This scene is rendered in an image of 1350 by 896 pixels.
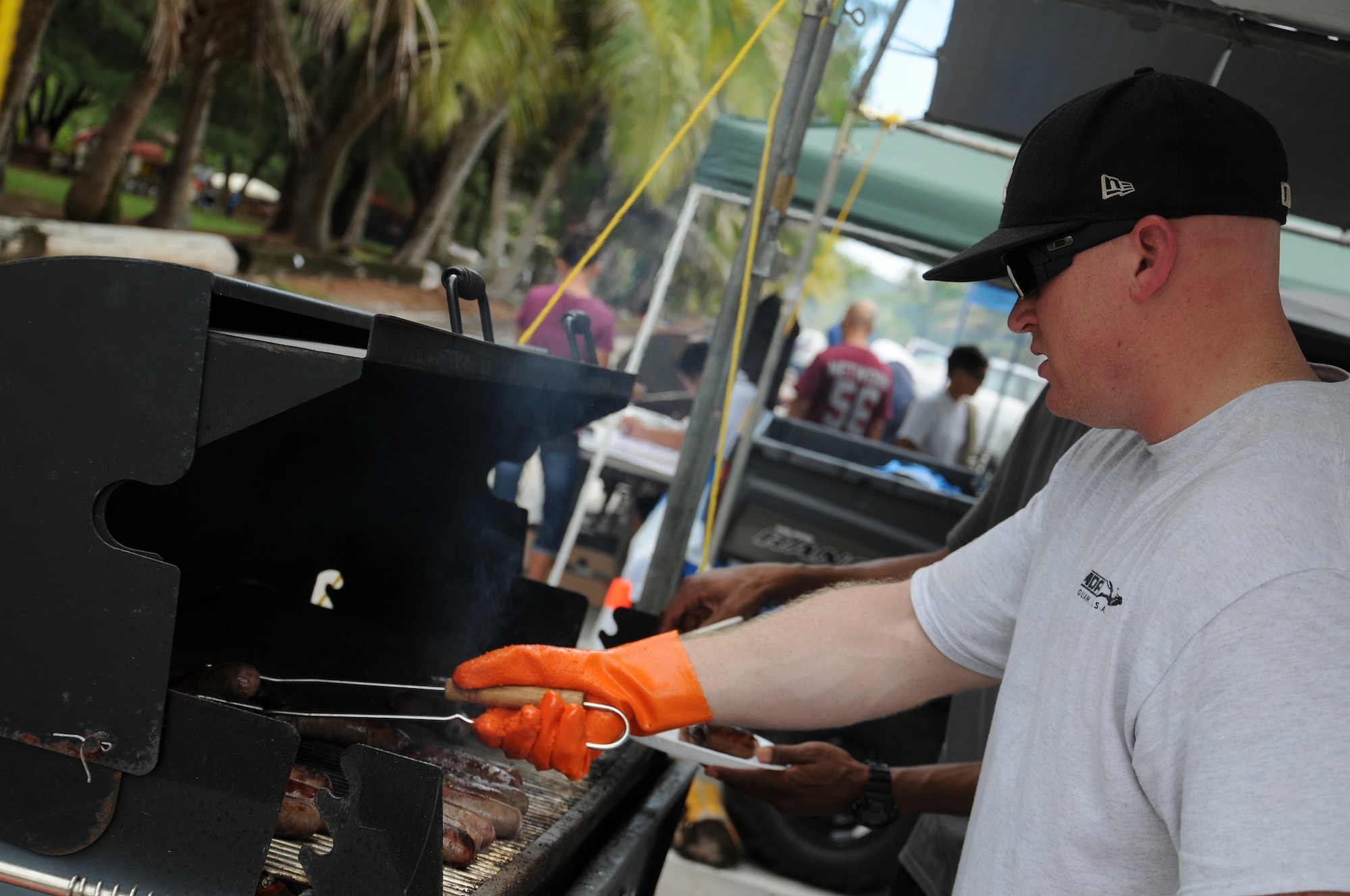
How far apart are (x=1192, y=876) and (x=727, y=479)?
4.34 metres

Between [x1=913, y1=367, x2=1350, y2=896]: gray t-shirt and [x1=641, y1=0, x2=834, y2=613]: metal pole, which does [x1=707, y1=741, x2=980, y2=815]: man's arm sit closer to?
[x1=913, y1=367, x2=1350, y2=896]: gray t-shirt

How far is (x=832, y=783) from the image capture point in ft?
7.16

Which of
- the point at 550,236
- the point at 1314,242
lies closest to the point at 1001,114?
the point at 1314,242

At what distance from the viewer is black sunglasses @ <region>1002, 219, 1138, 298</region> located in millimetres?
1338

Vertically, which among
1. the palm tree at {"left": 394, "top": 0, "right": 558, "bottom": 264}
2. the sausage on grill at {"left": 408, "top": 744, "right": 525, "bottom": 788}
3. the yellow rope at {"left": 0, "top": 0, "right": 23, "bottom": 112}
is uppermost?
the palm tree at {"left": 394, "top": 0, "right": 558, "bottom": 264}

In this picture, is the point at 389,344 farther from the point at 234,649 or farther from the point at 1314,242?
the point at 1314,242

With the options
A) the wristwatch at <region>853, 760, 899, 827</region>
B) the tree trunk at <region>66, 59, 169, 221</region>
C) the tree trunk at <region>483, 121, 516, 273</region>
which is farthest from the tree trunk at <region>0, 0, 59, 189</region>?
the tree trunk at <region>483, 121, 516, 273</region>

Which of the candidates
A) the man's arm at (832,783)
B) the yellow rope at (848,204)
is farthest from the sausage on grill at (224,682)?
the yellow rope at (848,204)

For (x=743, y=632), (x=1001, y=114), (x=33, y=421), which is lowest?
(x=743, y=632)

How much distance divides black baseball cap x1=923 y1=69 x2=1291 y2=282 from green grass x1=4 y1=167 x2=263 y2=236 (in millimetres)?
14860

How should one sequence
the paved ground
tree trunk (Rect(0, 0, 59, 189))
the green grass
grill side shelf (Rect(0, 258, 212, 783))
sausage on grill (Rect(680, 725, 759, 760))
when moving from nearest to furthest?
1. grill side shelf (Rect(0, 258, 212, 783))
2. sausage on grill (Rect(680, 725, 759, 760))
3. the paved ground
4. tree trunk (Rect(0, 0, 59, 189))
5. the green grass

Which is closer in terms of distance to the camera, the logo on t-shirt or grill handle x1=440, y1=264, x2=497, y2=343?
the logo on t-shirt

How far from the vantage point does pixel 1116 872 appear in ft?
4.11

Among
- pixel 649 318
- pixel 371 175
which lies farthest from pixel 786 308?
pixel 371 175
